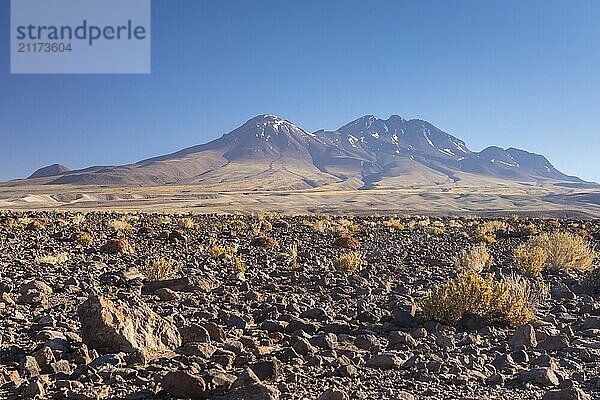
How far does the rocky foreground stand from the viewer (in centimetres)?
457

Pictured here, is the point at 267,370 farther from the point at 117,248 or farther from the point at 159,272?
the point at 117,248

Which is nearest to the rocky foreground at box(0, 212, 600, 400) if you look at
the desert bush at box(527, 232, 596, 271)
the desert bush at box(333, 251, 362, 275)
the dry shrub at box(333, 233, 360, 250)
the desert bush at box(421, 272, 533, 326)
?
the desert bush at box(421, 272, 533, 326)

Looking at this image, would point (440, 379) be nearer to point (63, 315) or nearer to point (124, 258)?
point (63, 315)

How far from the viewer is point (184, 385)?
Result: 4.30m

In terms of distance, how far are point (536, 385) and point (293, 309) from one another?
12.5 ft

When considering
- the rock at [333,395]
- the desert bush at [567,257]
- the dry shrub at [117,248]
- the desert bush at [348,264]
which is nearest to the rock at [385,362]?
the rock at [333,395]

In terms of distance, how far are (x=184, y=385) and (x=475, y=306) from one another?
444 centimetres

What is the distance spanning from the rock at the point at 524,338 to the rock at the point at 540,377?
113 centimetres

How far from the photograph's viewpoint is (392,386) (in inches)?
187

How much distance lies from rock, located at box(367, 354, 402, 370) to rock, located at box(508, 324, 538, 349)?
5.17 feet

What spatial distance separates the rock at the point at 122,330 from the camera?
Answer: 5.39 m

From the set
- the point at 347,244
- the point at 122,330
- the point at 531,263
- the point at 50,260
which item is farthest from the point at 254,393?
the point at 347,244

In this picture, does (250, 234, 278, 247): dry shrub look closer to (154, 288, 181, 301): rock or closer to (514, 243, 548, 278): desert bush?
(514, 243, 548, 278): desert bush

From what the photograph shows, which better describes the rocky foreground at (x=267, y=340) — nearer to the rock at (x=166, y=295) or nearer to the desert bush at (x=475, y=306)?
the rock at (x=166, y=295)
